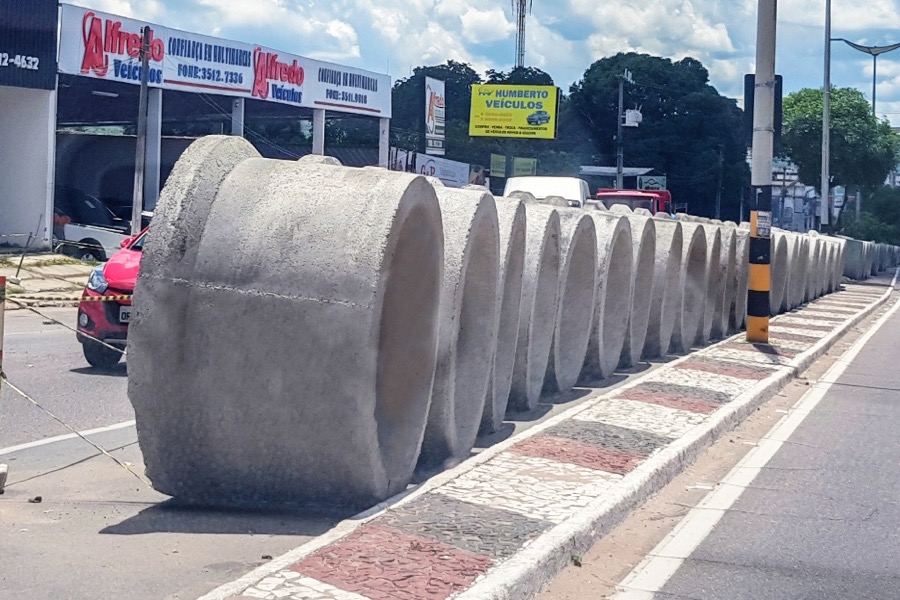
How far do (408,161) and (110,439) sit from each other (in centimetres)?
3561

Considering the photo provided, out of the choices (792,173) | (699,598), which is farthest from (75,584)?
(792,173)

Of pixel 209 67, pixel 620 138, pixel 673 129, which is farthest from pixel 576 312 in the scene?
pixel 673 129

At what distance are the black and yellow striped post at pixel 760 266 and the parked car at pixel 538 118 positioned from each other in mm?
41216

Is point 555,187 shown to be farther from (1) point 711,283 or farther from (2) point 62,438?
(2) point 62,438

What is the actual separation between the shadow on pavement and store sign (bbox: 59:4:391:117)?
20.7m

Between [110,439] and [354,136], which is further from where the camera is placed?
[354,136]

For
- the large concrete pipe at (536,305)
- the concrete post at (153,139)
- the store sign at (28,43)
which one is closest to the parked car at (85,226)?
the concrete post at (153,139)

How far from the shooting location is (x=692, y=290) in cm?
1510

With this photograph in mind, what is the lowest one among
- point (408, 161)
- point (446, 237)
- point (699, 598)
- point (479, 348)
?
point (699, 598)

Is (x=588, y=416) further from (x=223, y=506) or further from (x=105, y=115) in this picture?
(x=105, y=115)

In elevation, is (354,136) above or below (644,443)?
above

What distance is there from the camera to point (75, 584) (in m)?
4.90

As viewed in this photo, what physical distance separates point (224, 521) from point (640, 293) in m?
7.71

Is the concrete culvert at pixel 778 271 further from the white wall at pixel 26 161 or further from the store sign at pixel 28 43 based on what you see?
Result: the store sign at pixel 28 43
